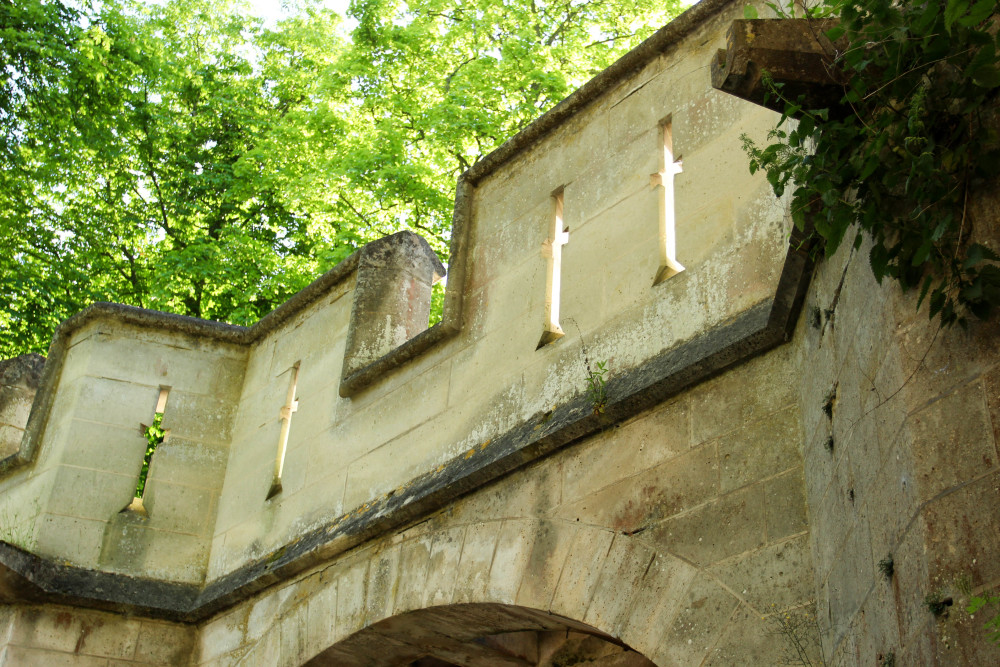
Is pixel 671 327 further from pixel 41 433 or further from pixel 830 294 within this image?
pixel 41 433

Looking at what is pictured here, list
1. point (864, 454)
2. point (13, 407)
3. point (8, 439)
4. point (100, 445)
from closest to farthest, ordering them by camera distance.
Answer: point (864, 454), point (100, 445), point (8, 439), point (13, 407)

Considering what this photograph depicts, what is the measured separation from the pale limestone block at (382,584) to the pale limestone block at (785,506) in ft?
7.01

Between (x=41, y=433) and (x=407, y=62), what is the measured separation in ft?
23.6

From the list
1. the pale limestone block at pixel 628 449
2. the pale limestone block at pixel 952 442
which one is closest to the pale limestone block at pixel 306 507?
the pale limestone block at pixel 628 449

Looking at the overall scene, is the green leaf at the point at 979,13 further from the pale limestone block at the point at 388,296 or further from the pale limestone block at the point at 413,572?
the pale limestone block at the point at 388,296

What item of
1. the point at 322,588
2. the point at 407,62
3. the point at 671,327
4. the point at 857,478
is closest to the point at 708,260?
the point at 671,327

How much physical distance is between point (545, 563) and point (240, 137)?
10227mm

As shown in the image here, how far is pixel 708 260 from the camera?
4820 mm

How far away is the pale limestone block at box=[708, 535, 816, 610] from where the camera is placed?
3781mm

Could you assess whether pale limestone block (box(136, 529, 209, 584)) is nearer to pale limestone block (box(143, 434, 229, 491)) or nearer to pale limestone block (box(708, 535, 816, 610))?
pale limestone block (box(143, 434, 229, 491))

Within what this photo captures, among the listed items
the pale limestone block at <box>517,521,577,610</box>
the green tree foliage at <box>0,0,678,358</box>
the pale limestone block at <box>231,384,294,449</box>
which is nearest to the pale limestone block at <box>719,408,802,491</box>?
the pale limestone block at <box>517,521,577,610</box>

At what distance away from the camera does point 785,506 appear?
397 cm

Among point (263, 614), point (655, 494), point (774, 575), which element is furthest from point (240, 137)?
point (774, 575)

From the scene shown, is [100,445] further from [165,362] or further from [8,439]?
[8,439]
